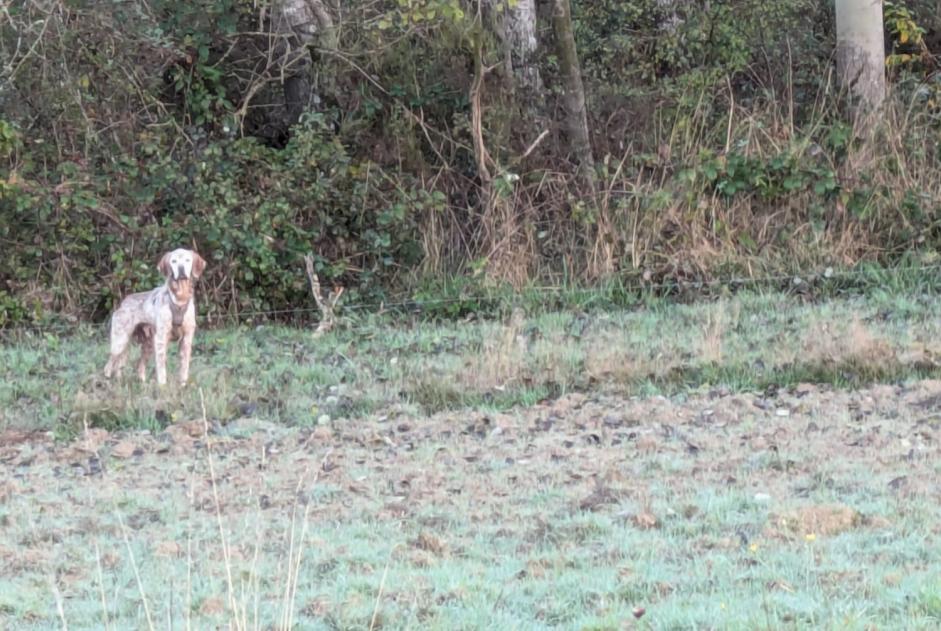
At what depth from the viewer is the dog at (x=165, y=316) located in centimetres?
1055

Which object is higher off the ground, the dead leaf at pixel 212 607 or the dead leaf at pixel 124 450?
the dead leaf at pixel 212 607

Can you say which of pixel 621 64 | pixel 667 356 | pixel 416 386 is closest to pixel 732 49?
pixel 621 64

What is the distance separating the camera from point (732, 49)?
53.9 feet

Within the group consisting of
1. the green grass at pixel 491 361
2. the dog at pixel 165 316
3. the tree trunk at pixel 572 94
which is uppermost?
the tree trunk at pixel 572 94

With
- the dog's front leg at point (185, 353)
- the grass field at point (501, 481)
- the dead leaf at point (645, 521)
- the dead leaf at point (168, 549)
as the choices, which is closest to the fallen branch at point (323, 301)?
the grass field at point (501, 481)

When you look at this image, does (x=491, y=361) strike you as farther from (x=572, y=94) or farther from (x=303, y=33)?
(x=303, y=33)

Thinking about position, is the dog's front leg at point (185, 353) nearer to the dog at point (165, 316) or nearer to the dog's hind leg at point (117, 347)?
the dog at point (165, 316)

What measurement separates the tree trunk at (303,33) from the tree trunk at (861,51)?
5508 mm

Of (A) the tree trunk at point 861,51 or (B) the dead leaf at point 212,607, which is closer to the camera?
(B) the dead leaf at point 212,607

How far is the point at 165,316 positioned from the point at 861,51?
8.65m

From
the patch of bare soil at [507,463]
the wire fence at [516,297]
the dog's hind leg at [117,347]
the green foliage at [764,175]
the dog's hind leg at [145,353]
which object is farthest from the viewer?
the green foliage at [764,175]

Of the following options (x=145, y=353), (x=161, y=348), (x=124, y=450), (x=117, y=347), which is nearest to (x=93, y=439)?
(x=124, y=450)

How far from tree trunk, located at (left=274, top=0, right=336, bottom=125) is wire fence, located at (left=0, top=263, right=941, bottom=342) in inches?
102

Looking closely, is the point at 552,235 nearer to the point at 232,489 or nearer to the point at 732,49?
the point at 732,49
